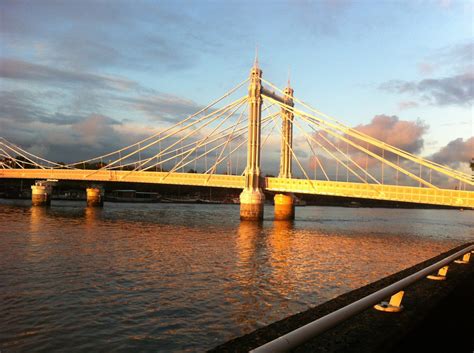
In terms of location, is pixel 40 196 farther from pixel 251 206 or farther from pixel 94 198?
pixel 251 206

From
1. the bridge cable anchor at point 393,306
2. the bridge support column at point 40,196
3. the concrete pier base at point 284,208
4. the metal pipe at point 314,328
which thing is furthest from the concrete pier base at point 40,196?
the metal pipe at point 314,328

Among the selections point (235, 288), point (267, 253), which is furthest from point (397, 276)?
point (267, 253)

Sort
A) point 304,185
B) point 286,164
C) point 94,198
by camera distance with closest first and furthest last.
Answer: point 304,185, point 286,164, point 94,198

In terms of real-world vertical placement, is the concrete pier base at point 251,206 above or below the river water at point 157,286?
above

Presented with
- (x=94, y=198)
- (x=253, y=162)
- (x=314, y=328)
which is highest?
(x=253, y=162)

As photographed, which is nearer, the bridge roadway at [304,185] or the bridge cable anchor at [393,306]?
the bridge cable anchor at [393,306]

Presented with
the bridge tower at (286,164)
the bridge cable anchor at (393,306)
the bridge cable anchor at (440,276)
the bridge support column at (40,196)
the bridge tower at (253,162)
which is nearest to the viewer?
the bridge cable anchor at (393,306)

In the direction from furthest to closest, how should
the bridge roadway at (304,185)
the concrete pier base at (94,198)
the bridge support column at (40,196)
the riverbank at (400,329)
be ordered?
1. the concrete pier base at (94,198)
2. the bridge support column at (40,196)
3. the bridge roadway at (304,185)
4. the riverbank at (400,329)

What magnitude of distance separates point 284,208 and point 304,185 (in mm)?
13554

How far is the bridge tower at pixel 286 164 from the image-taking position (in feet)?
259

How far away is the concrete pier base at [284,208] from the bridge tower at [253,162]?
387 inches

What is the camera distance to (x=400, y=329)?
24.4 ft

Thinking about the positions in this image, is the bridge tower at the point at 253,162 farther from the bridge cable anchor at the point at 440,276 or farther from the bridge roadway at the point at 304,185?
the bridge cable anchor at the point at 440,276

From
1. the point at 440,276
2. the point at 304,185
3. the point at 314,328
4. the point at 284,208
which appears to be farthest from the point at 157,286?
the point at 284,208
